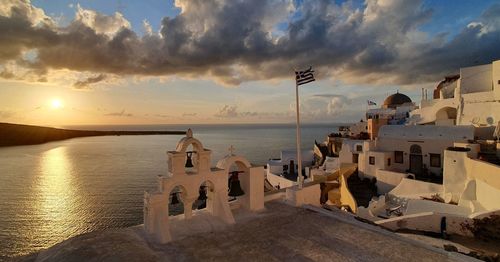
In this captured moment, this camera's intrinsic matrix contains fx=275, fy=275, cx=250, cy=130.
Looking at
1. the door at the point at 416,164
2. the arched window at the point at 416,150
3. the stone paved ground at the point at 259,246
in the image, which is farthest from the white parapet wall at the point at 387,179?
the stone paved ground at the point at 259,246

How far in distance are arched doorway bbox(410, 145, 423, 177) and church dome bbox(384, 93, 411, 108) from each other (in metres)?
23.0

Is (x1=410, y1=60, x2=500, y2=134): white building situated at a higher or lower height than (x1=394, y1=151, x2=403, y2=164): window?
higher

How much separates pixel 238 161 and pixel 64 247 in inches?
250

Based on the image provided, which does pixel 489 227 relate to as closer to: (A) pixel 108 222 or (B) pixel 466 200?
(B) pixel 466 200

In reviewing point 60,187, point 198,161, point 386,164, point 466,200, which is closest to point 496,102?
point 386,164

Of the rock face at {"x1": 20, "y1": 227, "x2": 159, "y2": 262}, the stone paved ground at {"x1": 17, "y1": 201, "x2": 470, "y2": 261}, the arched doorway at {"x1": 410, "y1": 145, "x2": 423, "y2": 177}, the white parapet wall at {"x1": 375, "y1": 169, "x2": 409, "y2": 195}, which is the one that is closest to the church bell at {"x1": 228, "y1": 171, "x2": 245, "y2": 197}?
the stone paved ground at {"x1": 17, "y1": 201, "x2": 470, "y2": 261}

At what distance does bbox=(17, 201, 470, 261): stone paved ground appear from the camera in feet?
25.0

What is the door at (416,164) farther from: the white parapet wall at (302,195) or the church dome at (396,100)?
the church dome at (396,100)

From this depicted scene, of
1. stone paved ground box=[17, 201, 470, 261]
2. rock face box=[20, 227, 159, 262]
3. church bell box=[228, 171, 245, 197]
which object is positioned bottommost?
stone paved ground box=[17, 201, 470, 261]

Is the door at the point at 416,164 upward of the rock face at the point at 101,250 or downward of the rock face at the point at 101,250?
downward

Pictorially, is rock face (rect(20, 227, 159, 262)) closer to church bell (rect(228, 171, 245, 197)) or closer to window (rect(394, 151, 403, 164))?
church bell (rect(228, 171, 245, 197))

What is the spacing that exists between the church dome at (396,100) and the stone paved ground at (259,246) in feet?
154

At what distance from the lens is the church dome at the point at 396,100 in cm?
5053

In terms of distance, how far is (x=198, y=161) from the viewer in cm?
1007
